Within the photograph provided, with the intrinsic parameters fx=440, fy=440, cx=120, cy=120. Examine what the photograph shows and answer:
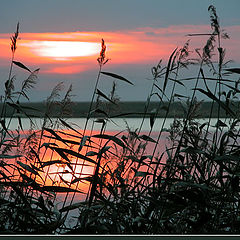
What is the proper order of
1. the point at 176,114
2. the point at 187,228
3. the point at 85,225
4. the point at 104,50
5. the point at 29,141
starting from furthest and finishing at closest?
the point at 176,114 < the point at 29,141 < the point at 187,228 < the point at 104,50 < the point at 85,225

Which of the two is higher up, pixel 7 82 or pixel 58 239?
pixel 7 82

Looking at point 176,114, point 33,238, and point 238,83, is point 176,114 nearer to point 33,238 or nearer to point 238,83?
point 238,83

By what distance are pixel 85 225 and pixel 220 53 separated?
1.41 m

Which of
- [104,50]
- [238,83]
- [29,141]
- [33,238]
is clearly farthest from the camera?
[29,141]

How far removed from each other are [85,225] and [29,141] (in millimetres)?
1127

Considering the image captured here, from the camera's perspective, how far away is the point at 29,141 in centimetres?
361

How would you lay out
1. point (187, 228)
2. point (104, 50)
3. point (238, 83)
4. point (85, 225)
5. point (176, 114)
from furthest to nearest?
point (176, 114), point (238, 83), point (187, 228), point (104, 50), point (85, 225)

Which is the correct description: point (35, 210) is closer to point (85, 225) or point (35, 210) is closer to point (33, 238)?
point (85, 225)

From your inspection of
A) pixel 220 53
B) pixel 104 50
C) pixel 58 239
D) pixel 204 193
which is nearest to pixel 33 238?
pixel 58 239

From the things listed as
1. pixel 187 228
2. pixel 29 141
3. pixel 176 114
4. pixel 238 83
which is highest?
pixel 238 83

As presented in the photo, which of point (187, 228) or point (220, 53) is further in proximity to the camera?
point (187, 228)

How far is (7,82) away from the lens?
3137 mm

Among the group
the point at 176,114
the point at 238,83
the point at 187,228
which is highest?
the point at 238,83

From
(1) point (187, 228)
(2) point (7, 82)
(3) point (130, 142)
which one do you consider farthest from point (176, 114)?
(2) point (7, 82)
